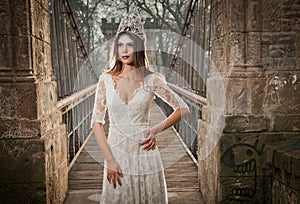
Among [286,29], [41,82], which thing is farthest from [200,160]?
[41,82]

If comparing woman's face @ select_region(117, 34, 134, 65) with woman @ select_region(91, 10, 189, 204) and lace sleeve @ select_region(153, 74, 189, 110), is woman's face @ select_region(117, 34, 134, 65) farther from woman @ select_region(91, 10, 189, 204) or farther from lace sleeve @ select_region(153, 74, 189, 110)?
lace sleeve @ select_region(153, 74, 189, 110)

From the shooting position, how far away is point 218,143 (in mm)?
2490

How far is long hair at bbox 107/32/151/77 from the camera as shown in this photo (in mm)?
1699

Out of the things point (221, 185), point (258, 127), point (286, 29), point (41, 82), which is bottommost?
point (221, 185)

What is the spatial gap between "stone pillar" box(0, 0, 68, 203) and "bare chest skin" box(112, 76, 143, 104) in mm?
826

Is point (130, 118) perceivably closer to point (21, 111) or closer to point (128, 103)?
point (128, 103)

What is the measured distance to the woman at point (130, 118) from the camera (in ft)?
5.50

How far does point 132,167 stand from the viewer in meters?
1.73

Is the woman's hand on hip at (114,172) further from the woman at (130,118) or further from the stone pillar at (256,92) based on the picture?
the stone pillar at (256,92)

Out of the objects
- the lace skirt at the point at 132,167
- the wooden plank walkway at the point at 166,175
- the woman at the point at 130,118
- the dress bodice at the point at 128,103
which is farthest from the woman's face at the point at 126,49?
the wooden plank walkway at the point at 166,175

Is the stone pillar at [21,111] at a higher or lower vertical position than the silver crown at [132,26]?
lower

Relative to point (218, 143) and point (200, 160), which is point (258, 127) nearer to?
point (218, 143)

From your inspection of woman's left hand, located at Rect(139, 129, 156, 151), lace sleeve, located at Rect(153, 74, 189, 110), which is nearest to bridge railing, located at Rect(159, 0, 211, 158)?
lace sleeve, located at Rect(153, 74, 189, 110)

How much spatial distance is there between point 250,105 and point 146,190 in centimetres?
109
